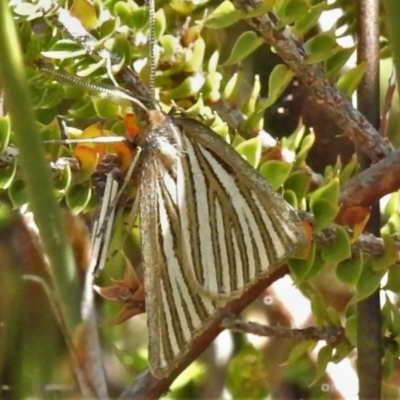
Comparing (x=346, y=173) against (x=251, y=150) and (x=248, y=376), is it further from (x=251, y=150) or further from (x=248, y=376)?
(x=248, y=376)

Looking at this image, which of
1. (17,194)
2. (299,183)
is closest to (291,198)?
(299,183)

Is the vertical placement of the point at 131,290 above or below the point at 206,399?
above

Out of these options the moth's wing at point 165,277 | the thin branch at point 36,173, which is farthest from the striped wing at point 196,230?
the thin branch at point 36,173

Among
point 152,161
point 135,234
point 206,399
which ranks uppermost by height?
point 152,161

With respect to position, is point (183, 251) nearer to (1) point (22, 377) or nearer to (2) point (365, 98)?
(2) point (365, 98)

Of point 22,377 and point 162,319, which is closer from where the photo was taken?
point 162,319

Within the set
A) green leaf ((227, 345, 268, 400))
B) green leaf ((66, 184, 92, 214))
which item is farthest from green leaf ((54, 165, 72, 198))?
green leaf ((227, 345, 268, 400))

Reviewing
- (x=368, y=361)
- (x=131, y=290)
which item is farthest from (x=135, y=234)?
(x=368, y=361)

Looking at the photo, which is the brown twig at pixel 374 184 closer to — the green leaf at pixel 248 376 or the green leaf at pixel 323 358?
the green leaf at pixel 323 358
